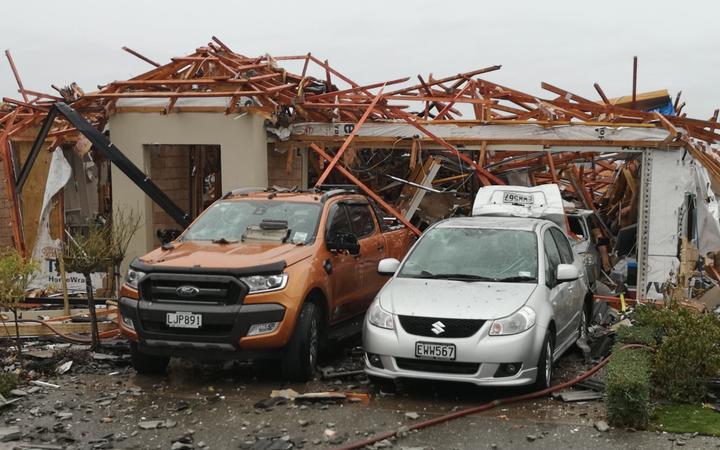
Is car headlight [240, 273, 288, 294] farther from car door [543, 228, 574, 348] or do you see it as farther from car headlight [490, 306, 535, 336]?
car door [543, 228, 574, 348]

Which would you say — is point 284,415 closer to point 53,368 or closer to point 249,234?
point 249,234

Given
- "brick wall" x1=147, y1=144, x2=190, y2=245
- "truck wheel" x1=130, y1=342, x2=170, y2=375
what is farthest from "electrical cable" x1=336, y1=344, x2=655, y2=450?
"brick wall" x1=147, y1=144, x2=190, y2=245

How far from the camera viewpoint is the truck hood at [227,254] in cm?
853

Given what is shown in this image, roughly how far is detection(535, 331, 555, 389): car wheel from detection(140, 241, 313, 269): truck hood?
263 centimetres

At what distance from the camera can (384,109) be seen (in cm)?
1491

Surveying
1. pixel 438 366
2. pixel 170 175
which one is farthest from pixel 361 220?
pixel 170 175

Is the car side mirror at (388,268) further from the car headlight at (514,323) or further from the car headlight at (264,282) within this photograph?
the car headlight at (514,323)

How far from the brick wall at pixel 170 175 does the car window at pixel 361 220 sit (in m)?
5.83

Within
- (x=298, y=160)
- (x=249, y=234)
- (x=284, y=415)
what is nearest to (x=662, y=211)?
(x=298, y=160)

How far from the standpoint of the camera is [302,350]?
28.0 feet

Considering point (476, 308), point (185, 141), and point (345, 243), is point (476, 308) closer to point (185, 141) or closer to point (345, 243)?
point (345, 243)

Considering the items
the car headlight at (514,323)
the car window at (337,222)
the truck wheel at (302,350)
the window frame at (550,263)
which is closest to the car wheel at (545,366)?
the car headlight at (514,323)

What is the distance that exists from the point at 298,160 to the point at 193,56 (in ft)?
8.47

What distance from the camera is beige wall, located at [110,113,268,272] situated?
14.1 meters
